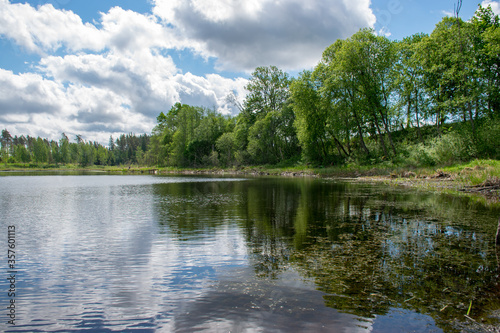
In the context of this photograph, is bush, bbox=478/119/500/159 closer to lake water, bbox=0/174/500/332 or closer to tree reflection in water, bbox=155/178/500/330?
tree reflection in water, bbox=155/178/500/330

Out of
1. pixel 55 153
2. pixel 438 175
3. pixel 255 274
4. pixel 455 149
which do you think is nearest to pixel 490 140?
pixel 455 149

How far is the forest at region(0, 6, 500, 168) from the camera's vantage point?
33.7 metres

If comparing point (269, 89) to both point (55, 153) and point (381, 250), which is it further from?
point (55, 153)

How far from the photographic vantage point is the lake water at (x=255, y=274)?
5.09 metres

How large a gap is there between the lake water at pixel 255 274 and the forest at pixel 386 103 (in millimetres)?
26215

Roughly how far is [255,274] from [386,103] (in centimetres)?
4668

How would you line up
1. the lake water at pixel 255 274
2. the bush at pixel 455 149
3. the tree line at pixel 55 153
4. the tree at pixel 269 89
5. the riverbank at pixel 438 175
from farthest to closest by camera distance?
the tree line at pixel 55 153
the tree at pixel 269 89
the bush at pixel 455 149
the riverbank at pixel 438 175
the lake water at pixel 255 274

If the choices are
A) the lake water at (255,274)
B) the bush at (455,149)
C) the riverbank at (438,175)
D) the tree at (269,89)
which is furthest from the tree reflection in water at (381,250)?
the tree at (269,89)

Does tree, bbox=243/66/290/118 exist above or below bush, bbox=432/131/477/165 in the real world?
above

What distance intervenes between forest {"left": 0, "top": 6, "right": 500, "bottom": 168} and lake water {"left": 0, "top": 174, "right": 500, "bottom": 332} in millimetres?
26215

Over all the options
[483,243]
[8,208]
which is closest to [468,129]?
[483,243]

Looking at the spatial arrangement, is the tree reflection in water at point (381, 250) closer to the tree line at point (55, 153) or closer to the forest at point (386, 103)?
the forest at point (386, 103)

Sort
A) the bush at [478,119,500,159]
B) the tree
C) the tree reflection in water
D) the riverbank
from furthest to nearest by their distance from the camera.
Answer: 1. the tree
2. the bush at [478,119,500,159]
3. the riverbank
4. the tree reflection in water

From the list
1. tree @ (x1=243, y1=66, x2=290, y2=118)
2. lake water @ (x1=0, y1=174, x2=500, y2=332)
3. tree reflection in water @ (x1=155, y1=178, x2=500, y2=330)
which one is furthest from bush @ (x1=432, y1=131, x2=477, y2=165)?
tree @ (x1=243, y1=66, x2=290, y2=118)
